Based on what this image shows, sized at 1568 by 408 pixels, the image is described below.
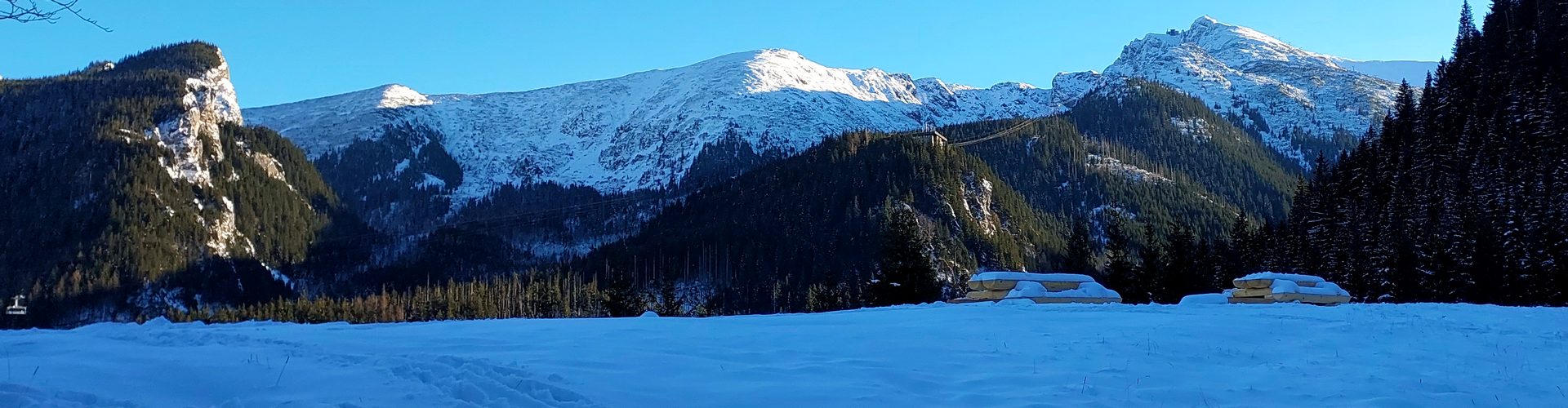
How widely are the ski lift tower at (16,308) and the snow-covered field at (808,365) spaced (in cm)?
16126

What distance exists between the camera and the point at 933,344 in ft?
45.0

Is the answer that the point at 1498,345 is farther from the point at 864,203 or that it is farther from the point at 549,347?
the point at 864,203

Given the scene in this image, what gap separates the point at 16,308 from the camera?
140 meters

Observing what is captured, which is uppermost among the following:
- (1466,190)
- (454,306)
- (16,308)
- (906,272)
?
(1466,190)

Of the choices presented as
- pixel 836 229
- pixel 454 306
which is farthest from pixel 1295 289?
pixel 836 229

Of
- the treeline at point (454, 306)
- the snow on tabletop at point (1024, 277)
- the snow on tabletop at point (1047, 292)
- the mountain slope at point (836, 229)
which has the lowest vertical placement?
the treeline at point (454, 306)

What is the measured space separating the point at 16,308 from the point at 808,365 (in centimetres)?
17075

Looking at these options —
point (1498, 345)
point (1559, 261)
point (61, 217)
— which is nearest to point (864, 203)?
point (1559, 261)

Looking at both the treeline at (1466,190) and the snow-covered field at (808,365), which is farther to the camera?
the treeline at (1466,190)

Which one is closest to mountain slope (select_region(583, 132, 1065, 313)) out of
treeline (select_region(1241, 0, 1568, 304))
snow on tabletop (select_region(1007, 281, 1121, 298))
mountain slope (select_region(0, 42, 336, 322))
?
treeline (select_region(1241, 0, 1568, 304))

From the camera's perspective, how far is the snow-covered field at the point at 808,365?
855 cm

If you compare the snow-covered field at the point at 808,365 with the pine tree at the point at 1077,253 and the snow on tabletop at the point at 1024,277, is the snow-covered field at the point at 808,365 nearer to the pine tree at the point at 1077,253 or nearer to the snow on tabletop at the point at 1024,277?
the snow on tabletop at the point at 1024,277

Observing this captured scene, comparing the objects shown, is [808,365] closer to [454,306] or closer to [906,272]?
[906,272]

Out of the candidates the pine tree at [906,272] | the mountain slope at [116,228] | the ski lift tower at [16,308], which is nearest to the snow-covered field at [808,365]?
the pine tree at [906,272]
